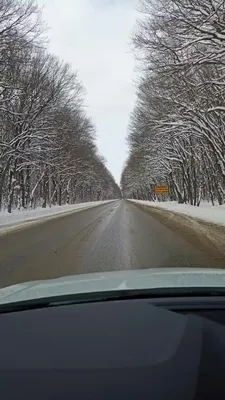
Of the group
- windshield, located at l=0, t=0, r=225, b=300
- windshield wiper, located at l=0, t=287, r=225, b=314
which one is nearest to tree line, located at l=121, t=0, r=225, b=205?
windshield, located at l=0, t=0, r=225, b=300

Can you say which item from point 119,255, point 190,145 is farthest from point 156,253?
point 190,145

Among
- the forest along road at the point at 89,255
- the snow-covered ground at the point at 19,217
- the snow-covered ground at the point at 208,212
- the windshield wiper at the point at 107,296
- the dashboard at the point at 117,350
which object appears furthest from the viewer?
the snow-covered ground at the point at 19,217

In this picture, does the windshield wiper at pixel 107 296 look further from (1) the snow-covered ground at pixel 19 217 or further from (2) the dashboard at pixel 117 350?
(1) the snow-covered ground at pixel 19 217

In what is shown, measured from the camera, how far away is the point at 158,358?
96.2 inches

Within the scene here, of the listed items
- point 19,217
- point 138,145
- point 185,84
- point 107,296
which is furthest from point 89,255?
point 138,145

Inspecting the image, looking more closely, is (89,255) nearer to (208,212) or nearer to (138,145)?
(208,212)

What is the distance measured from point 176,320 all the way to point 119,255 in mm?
9054

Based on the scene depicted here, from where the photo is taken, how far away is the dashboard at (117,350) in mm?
2242

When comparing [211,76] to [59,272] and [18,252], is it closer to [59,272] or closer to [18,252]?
[18,252]

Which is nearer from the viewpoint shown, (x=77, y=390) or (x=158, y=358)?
(x=77, y=390)

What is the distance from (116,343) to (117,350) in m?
0.05

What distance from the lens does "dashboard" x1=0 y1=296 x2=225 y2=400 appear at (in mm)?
2242

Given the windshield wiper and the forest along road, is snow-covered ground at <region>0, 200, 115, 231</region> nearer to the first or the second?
the forest along road

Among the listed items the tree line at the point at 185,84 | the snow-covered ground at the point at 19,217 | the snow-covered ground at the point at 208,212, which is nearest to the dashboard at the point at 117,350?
the tree line at the point at 185,84
